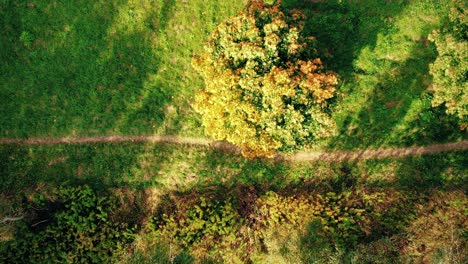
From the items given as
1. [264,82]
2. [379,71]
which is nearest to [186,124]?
[264,82]

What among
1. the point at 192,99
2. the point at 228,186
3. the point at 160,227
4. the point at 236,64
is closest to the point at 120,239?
the point at 160,227

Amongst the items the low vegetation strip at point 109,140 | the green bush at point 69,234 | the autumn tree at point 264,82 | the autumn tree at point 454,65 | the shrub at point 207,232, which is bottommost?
the green bush at point 69,234

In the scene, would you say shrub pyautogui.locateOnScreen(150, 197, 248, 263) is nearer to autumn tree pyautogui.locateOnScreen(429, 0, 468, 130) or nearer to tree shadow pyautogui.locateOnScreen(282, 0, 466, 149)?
tree shadow pyautogui.locateOnScreen(282, 0, 466, 149)

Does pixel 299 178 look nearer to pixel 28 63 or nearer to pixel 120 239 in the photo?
pixel 120 239

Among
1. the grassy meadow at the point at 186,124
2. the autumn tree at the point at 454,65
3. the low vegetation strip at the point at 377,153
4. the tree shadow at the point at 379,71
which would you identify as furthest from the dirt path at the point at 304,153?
the autumn tree at the point at 454,65

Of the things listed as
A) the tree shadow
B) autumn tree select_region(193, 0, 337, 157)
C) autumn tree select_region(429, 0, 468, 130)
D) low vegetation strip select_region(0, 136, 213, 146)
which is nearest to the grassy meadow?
the tree shadow

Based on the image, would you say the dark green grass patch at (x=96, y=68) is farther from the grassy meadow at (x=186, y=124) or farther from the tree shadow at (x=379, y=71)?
the tree shadow at (x=379, y=71)

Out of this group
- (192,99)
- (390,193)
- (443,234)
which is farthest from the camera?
(192,99)
